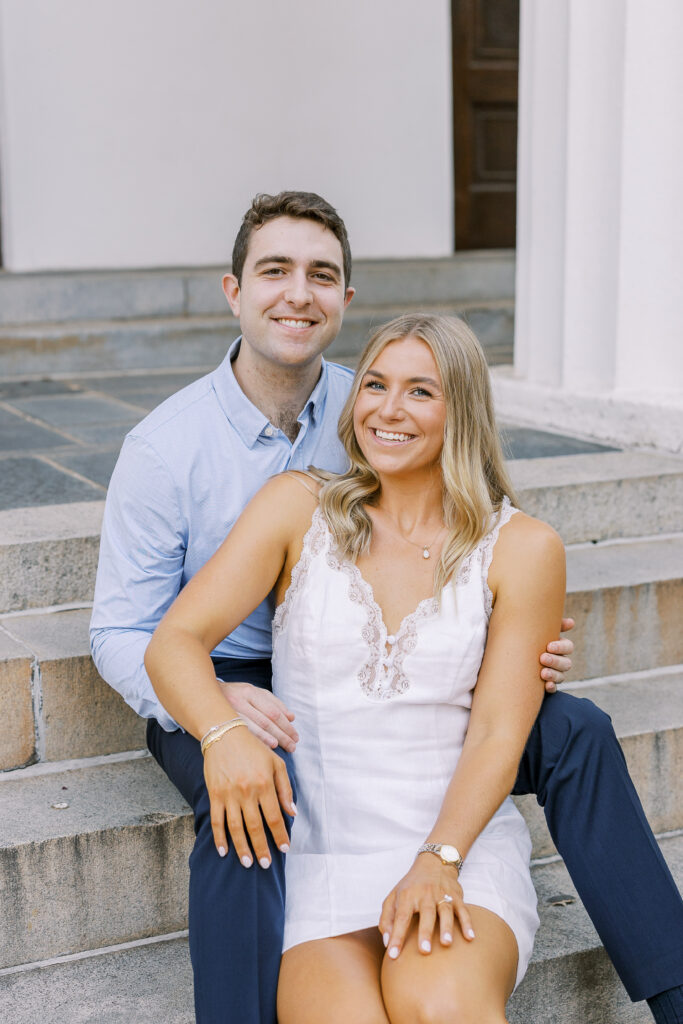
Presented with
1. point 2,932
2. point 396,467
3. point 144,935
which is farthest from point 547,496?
point 2,932

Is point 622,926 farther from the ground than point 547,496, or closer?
closer


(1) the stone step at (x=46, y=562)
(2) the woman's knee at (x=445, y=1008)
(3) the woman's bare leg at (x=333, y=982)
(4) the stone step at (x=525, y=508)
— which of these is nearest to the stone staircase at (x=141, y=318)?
(4) the stone step at (x=525, y=508)

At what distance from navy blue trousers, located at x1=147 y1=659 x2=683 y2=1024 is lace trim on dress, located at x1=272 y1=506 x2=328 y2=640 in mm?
263

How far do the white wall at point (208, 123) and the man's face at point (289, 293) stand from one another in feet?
11.6

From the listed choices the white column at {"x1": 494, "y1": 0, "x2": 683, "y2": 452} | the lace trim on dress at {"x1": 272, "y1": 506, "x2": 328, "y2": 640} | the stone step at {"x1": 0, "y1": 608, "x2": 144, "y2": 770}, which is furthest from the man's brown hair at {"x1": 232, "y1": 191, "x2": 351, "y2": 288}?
the white column at {"x1": 494, "y1": 0, "x2": 683, "y2": 452}

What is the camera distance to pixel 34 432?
4.02 metres

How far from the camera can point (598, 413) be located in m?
4.06

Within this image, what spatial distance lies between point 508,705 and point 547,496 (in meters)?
1.32

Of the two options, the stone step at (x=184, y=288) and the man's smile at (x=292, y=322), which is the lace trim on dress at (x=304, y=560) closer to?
the man's smile at (x=292, y=322)

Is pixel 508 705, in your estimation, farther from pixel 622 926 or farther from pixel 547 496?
pixel 547 496

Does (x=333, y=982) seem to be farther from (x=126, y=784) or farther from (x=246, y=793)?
(x=126, y=784)

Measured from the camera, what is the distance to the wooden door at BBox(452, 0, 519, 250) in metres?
6.78

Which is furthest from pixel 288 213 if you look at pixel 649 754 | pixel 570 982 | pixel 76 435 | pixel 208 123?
pixel 208 123

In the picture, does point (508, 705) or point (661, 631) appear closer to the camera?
point (508, 705)
